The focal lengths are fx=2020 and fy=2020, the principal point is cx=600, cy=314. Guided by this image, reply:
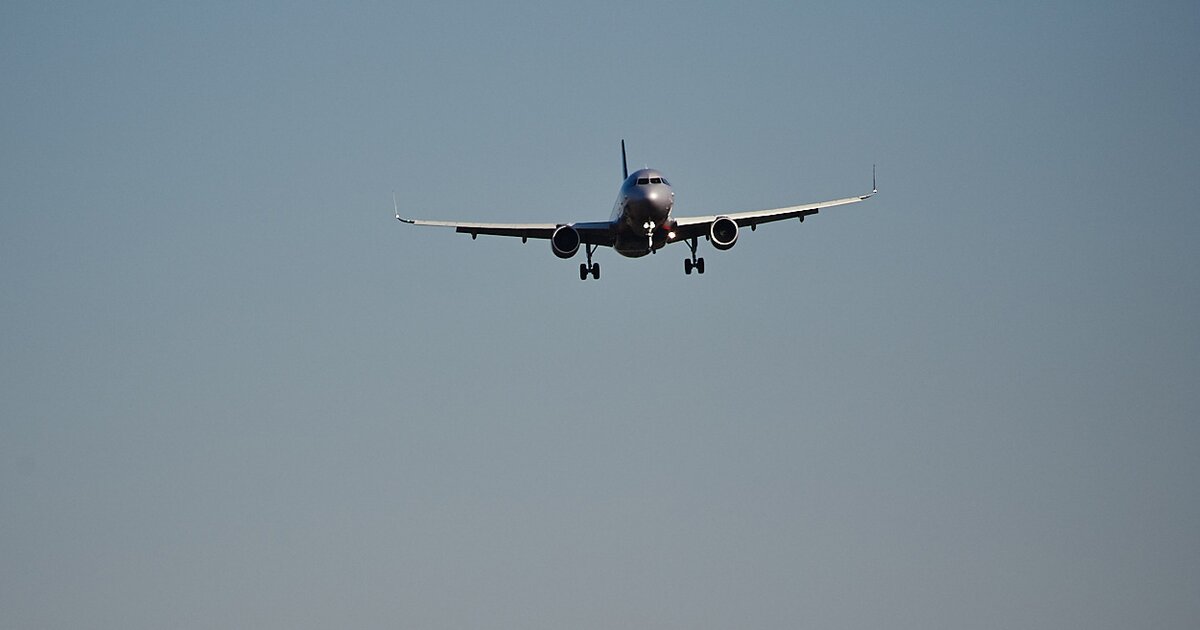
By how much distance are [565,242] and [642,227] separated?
439 centimetres

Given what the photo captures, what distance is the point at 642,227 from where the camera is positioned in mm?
83188

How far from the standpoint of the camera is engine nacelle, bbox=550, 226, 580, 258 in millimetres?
86125

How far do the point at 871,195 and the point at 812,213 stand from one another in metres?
2.94

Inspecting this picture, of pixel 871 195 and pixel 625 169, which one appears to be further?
pixel 625 169

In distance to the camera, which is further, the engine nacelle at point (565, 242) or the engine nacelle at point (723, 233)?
the engine nacelle at point (565, 242)

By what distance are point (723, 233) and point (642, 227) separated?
4.26 meters

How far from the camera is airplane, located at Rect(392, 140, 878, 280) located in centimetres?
8225

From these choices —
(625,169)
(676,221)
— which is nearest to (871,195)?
(676,221)

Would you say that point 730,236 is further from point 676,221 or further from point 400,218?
point 400,218

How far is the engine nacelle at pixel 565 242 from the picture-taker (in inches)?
3391

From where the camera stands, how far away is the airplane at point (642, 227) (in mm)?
82250

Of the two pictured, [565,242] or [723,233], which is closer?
[723,233]

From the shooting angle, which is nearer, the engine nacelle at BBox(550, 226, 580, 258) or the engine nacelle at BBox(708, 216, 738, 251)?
the engine nacelle at BBox(708, 216, 738, 251)

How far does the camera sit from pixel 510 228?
289ft
